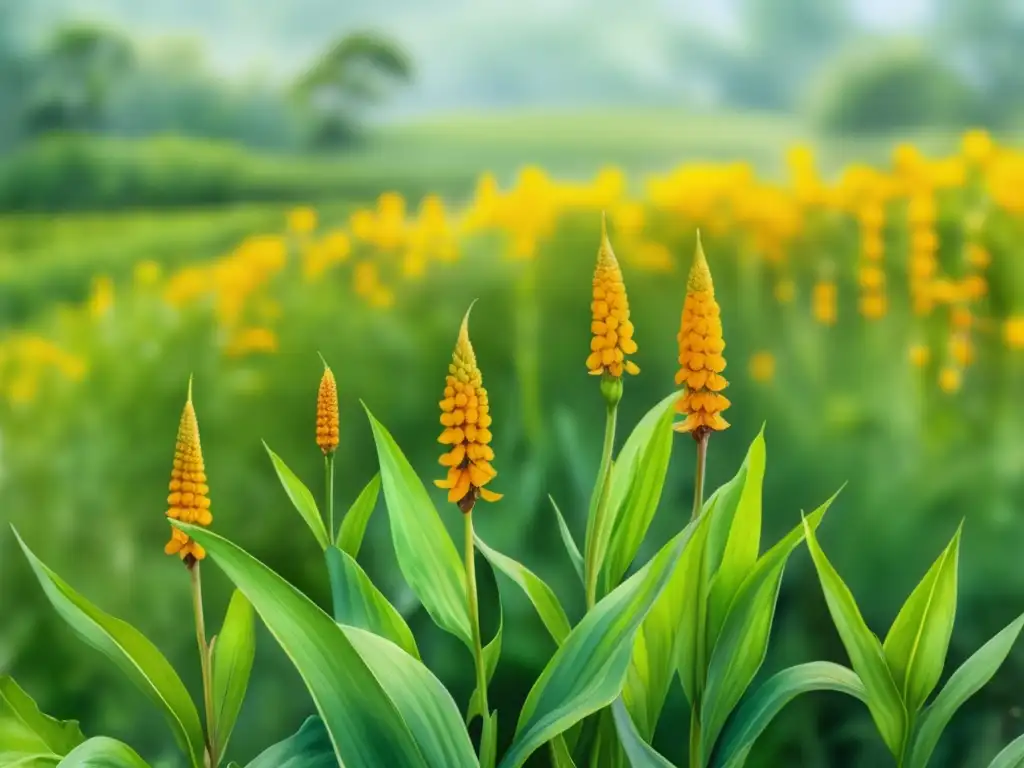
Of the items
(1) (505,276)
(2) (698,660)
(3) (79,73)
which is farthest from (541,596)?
(3) (79,73)

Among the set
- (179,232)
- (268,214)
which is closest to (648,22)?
(268,214)

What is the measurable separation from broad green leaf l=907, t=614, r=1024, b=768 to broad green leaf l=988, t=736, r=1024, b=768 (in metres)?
0.07

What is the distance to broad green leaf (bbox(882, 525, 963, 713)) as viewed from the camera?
102 cm

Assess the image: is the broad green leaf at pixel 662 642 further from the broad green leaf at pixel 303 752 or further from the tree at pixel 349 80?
the tree at pixel 349 80

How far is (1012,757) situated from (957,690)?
8 cm

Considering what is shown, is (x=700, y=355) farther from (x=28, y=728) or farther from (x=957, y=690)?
(x=28, y=728)

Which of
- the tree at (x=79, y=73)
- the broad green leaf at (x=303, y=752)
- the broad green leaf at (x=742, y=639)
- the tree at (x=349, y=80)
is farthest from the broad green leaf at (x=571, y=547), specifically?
the tree at (x=79, y=73)

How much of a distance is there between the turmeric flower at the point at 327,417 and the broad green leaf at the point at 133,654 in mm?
249

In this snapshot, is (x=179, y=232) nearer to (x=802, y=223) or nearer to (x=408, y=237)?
(x=408, y=237)

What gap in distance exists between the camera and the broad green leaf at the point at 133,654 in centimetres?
102

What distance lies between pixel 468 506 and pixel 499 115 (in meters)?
0.53

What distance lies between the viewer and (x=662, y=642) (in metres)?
1.03

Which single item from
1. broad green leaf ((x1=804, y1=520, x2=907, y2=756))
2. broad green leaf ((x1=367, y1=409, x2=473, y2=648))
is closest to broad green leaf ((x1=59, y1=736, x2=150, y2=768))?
broad green leaf ((x1=367, y1=409, x2=473, y2=648))

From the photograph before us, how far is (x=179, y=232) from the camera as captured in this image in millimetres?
1278
